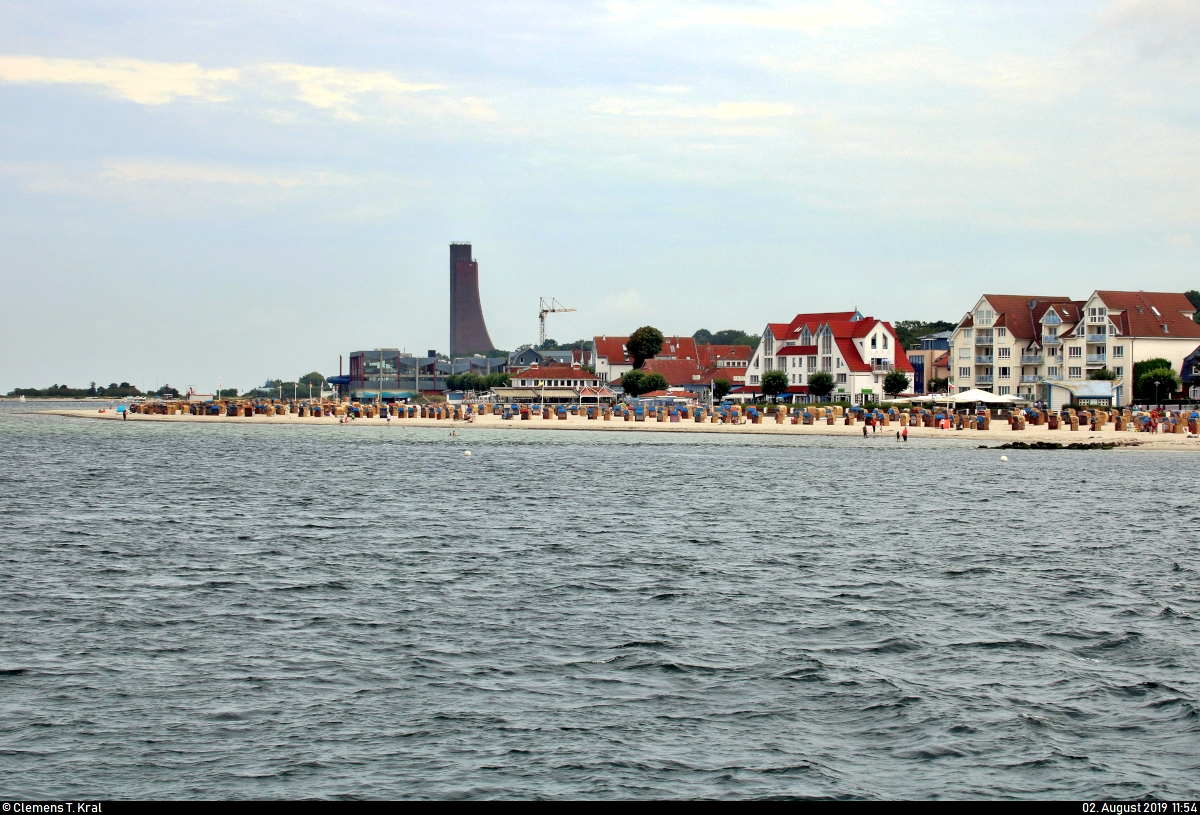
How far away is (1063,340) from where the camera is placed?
10544 centimetres

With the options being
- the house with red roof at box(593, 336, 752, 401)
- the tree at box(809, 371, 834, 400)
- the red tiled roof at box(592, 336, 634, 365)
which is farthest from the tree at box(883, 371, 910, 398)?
the red tiled roof at box(592, 336, 634, 365)

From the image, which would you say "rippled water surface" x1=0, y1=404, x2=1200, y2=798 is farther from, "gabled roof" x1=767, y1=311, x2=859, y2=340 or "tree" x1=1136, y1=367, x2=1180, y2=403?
"gabled roof" x1=767, y1=311, x2=859, y2=340

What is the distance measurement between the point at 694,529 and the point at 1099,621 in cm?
1307

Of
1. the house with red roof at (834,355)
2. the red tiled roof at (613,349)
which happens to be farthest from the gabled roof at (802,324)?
the red tiled roof at (613,349)

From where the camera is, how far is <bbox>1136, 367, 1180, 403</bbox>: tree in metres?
95.6

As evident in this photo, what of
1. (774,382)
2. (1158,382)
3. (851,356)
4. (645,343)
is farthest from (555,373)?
(1158,382)

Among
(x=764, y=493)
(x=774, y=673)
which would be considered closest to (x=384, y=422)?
(x=764, y=493)

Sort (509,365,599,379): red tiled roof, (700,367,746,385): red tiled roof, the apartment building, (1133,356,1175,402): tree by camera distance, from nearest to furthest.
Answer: (1133,356,1175,402): tree
the apartment building
(700,367,746,385): red tiled roof
(509,365,599,379): red tiled roof

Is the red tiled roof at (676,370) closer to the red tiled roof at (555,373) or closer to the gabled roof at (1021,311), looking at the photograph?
the red tiled roof at (555,373)

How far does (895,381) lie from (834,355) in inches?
315

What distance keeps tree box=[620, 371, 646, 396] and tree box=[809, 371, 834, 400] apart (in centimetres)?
2582

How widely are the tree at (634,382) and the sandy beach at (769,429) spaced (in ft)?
77.4

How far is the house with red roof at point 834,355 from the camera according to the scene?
369ft

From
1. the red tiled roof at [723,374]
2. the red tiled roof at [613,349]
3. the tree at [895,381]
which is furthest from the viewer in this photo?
the red tiled roof at [613,349]
